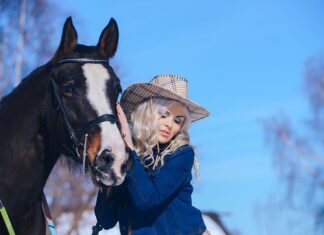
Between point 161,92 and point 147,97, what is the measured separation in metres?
0.14

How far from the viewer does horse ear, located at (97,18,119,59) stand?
471cm

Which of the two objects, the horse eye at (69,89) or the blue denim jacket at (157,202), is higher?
the horse eye at (69,89)

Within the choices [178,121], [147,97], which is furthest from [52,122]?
[178,121]

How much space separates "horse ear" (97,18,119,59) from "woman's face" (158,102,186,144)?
587 mm

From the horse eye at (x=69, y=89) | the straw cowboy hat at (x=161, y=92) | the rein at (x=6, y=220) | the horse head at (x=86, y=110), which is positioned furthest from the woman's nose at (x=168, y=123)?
the rein at (x=6, y=220)

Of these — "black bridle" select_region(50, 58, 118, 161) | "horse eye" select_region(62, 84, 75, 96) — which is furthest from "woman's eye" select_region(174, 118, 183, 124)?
"horse eye" select_region(62, 84, 75, 96)

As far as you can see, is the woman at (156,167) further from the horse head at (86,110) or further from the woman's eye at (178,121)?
the horse head at (86,110)

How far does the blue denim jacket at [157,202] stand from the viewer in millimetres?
4328

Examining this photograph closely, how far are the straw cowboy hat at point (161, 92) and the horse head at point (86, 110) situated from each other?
424mm

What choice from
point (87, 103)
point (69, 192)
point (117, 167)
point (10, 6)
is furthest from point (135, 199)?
point (10, 6)

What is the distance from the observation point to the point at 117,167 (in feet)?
13.0

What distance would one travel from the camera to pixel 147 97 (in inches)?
193

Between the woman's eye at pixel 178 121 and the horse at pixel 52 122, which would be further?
the woman's eye at pixel 178 121

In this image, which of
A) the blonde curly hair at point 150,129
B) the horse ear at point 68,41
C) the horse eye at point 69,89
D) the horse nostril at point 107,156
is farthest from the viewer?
the blonde curly hair at point 150,129
